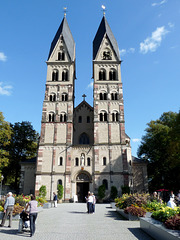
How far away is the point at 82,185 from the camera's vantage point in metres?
32.3

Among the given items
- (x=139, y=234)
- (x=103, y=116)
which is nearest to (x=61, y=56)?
(x=103, y=116)

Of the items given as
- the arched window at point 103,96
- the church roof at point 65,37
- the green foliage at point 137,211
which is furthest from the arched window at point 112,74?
the green foliage at point 137,211

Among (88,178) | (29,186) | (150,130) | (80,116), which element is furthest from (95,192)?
(150,130)

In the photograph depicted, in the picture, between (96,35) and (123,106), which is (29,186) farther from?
(96,35)

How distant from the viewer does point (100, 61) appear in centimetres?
3956

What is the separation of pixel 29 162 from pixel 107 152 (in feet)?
44.1

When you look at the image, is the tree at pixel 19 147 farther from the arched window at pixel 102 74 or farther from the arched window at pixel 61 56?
the arched window at pixel 102 74

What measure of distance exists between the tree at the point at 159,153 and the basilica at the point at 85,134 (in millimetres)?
3443

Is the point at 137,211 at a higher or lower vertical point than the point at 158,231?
lower

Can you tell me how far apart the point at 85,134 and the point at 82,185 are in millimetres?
9251

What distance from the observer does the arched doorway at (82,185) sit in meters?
32.0

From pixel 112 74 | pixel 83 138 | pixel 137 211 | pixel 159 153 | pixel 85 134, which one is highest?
pixel 112 74

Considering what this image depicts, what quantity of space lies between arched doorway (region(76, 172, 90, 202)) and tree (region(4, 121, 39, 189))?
1538cm

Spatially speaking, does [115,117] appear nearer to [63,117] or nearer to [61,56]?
[63,117]
